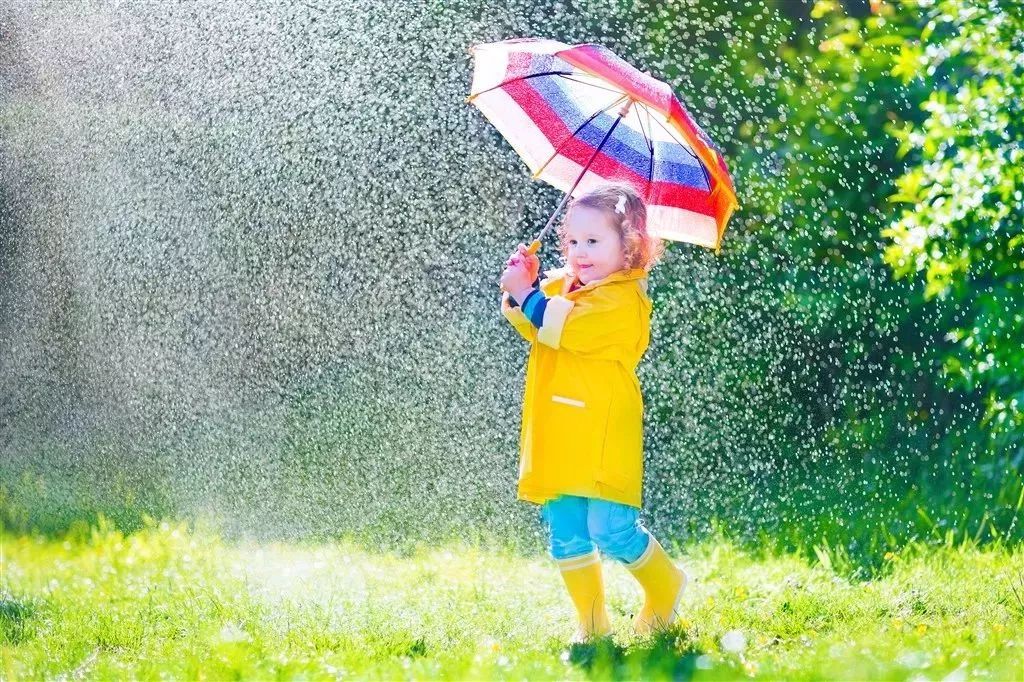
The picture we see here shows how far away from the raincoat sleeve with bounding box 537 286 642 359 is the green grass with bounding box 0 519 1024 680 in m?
0.89

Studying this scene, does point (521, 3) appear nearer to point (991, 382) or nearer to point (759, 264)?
point (759, 264)

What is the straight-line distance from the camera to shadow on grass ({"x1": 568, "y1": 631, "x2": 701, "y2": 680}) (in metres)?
3.52

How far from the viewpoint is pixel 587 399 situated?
357 cm

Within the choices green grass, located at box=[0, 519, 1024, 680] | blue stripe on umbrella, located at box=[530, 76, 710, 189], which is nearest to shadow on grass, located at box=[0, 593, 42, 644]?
green grass, located at box=[0, 519, 1024, 680]

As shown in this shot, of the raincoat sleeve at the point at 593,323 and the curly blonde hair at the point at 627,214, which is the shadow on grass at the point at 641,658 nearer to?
the raincoat sleeve at the point at 593,323

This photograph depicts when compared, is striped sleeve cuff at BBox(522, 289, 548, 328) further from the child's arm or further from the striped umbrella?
the striped umbrella

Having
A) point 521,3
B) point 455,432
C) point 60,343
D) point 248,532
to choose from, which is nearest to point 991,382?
point 455,432

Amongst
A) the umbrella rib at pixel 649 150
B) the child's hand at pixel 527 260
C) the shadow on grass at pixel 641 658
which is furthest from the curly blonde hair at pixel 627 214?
the shadow on grass at pixel 641 658

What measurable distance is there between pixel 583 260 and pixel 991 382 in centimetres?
262

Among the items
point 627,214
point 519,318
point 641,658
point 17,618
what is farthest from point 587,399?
point 17,618

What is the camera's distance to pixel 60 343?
7.52m

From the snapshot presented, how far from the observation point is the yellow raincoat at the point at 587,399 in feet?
11.6

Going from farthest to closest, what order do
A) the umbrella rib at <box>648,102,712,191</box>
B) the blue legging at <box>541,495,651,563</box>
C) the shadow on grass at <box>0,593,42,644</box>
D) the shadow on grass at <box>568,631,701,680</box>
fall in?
the shadow on grass at <box>0,593,42,644</box>, the umbrella rib at <box>648,102,712,191</box>, the blue legging at <box>541,495,651,563</box>, the shadow on grass at <box>568,631,701,680</box>

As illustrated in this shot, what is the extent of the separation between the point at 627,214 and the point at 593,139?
13.0 inches
